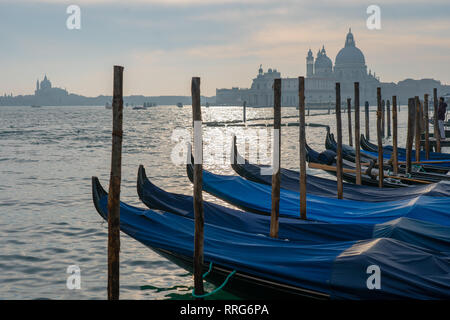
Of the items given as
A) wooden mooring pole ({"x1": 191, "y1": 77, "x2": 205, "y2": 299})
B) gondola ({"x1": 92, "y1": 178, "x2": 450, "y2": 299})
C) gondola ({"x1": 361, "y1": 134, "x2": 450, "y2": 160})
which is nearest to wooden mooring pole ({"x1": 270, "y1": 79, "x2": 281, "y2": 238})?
gondola ({"x1": 92, "y1": 178, "x2": 450, "y2": 299})

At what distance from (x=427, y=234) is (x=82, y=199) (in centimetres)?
831

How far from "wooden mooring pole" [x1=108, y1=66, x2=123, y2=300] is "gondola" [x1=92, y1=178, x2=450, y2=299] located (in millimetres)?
928

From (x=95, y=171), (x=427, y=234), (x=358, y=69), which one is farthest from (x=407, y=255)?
(x=358, y=69)

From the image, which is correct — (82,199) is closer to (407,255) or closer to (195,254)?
(195,254)

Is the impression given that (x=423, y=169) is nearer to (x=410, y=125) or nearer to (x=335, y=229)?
(x=410, y=125)

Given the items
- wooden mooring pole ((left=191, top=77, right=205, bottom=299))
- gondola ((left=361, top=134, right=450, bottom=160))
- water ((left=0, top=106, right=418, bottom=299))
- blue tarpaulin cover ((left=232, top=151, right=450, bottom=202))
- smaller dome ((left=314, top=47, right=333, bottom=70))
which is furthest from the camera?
smaller dome ((left=314, top=47, right=333, bottom=70))

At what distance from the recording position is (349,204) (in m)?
8.04

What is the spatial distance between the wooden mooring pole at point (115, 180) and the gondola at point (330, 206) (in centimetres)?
333

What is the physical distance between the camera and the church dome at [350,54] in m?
149

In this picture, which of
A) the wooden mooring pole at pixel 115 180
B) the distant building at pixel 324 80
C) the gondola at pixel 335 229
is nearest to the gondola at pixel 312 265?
the gondola at pixel 335 229

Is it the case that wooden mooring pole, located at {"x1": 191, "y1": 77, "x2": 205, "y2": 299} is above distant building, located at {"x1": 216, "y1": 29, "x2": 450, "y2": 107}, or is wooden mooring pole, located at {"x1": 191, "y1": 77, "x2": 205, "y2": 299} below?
below

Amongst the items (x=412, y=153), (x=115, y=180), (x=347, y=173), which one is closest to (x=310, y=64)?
(x=412, y=153)

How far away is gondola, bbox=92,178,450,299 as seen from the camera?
4547mm

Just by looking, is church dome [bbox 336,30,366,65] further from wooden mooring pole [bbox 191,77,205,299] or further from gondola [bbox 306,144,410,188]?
wooden mooring pole [bbox 191,77,205,299]
